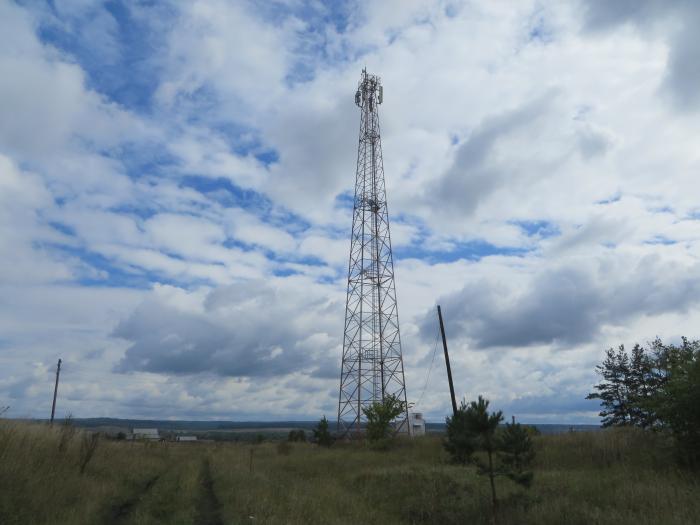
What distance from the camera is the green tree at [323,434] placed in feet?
149

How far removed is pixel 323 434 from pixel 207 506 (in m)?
31.1

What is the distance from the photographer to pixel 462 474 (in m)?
20.3

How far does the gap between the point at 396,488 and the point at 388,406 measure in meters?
18.3

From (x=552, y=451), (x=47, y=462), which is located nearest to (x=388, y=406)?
(x=552, y=451)

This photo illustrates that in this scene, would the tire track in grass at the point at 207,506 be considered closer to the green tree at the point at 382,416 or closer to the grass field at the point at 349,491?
the grass field at the point at 349,491

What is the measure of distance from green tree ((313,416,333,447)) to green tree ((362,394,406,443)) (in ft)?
30.2

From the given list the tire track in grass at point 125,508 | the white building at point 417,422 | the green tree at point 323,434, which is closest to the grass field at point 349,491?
the tire track in grass at point 125,508

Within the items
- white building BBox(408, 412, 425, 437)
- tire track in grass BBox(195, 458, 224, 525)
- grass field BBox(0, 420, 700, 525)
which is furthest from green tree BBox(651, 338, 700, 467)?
white building BBox(408, 412, 425, 437)

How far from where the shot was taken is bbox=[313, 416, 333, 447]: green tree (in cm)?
4531

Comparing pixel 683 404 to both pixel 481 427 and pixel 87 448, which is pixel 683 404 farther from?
pixel 87 448

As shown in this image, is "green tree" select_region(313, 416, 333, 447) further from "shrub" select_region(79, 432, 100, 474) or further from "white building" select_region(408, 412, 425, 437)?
"shrub" select_region(79, 432, 100, 474)

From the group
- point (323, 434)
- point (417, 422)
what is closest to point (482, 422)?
point (323, 434)

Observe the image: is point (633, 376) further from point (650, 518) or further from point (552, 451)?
point (650, 518)

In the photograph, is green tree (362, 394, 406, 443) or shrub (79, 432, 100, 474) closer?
shrub (79, 432, 100, 474)
